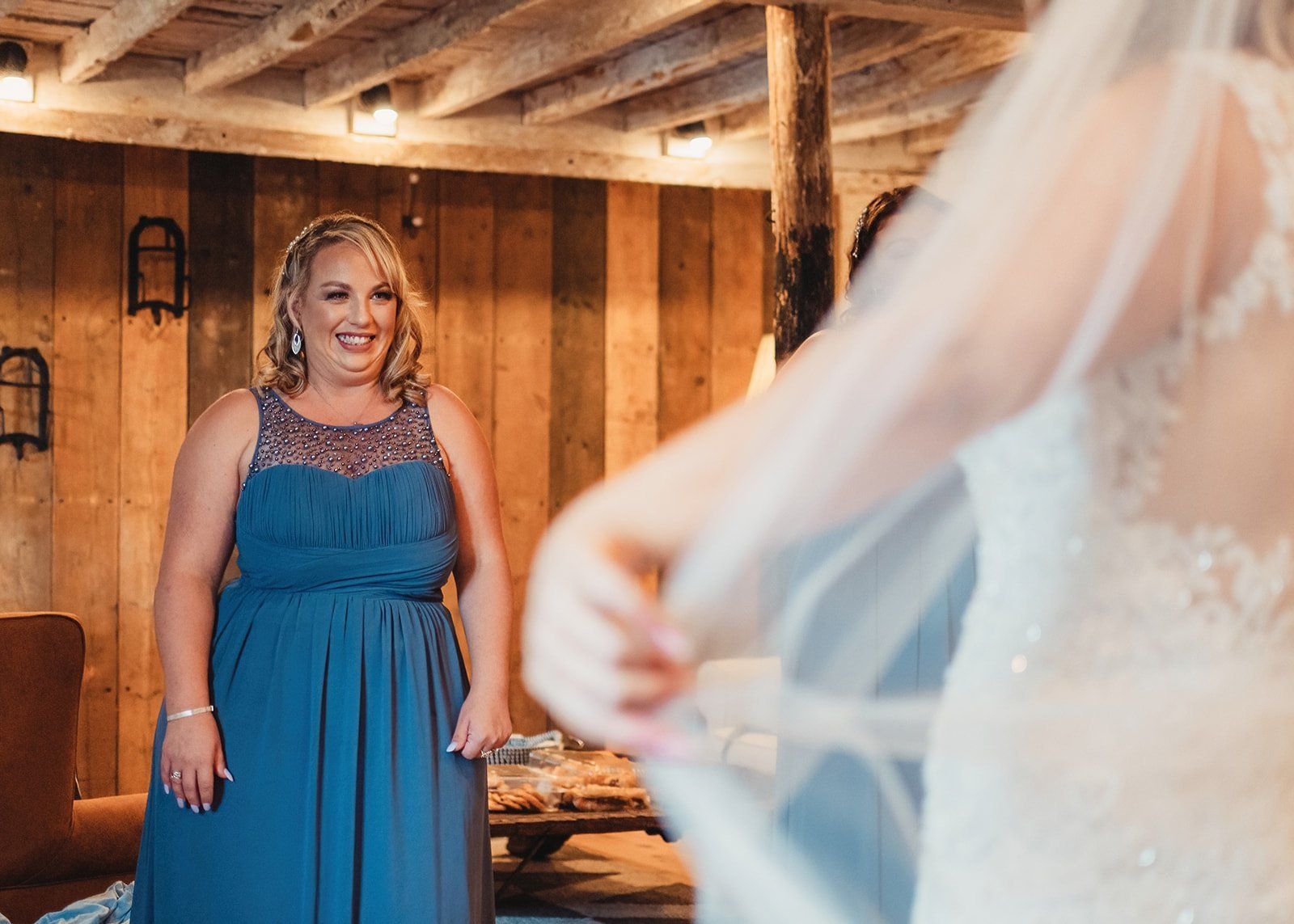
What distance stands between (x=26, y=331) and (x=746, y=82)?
3134 millimetres

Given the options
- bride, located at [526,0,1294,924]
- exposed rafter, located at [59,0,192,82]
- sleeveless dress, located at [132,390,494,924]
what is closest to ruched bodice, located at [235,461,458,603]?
sleeveless dress, located at [132,390,494,924]

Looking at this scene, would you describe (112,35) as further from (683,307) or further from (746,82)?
(683,307)

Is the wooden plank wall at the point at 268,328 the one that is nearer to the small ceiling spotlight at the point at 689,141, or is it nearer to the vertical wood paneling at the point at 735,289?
the vertical wood paneling at the point at 735,289

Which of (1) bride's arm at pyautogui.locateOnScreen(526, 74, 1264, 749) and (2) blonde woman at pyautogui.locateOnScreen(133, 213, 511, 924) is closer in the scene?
(1) bride's arm at pyautogui.locateOnScreen(526, 74, 1264, 749)

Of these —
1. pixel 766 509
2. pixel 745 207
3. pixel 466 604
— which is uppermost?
pixel 745 207

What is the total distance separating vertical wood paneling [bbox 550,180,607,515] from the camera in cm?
702

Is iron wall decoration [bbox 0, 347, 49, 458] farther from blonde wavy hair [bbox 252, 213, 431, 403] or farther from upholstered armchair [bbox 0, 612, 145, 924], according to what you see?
blonde wavy hair [bbox 252, 213, 431, 403]

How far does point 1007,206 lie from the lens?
909mm

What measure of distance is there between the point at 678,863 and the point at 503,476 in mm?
2171

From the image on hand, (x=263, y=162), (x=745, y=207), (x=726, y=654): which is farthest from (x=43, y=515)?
(x=726, y=654)

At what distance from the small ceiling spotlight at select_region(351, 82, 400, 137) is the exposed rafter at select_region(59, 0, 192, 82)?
1.07 meters

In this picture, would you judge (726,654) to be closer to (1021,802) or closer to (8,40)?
(1021,802)

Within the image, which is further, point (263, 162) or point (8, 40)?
point (263, 162)

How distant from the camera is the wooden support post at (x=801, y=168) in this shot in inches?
177
